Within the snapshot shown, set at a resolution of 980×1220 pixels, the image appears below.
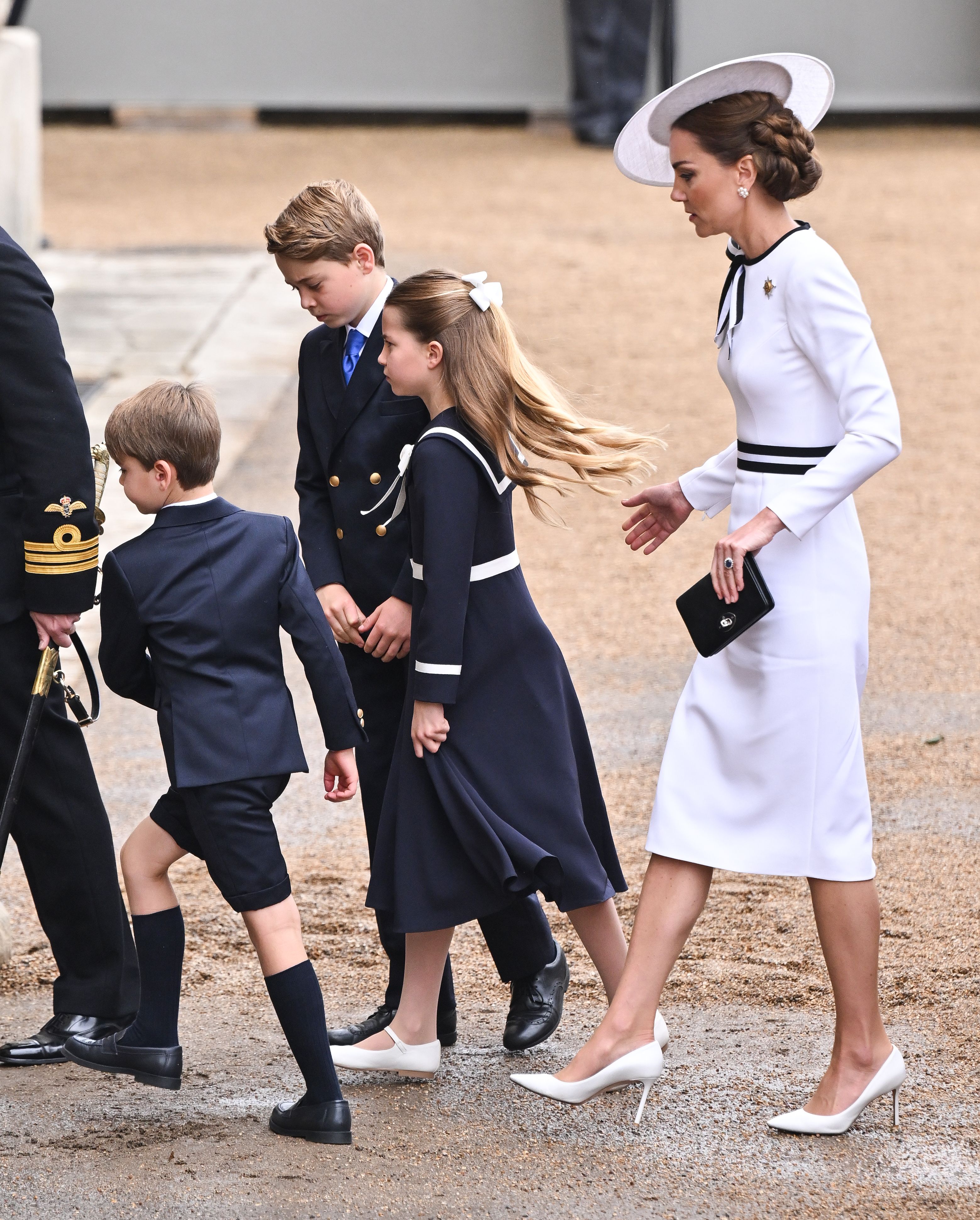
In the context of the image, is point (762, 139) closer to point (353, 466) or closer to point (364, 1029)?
point (353, 466)

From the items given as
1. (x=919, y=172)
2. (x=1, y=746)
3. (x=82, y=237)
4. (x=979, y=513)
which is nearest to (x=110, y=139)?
(x=82, y=237)

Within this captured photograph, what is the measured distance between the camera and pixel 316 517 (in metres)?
2.83

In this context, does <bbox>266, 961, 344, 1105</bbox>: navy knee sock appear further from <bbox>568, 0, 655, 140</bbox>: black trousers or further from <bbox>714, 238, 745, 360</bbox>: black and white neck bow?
<bbox>568, 0, 655, 140</bbox>: black trousers

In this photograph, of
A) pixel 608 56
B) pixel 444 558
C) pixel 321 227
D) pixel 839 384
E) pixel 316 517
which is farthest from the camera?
pixel 608 56

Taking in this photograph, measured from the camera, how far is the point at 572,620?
5.33 meters

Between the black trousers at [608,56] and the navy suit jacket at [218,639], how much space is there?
14109 mm

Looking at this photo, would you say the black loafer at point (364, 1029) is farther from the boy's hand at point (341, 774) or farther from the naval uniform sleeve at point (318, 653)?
the naval uniform sleeve at point (318, 653)

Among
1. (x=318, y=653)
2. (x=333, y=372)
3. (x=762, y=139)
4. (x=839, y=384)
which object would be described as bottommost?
(x=318, y=653)

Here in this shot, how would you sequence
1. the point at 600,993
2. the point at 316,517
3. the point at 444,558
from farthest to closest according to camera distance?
the point at 600,993
the point at 316,517
the point at 444,558

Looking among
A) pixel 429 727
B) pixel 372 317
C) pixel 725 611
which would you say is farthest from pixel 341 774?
pixel 372 317

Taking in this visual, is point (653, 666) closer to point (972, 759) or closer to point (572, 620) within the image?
point (572, 620)

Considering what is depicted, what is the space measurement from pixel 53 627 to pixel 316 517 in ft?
1.52

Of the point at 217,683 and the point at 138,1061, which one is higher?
the point at 217,683

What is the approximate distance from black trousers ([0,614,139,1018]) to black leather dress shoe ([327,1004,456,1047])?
354mm
